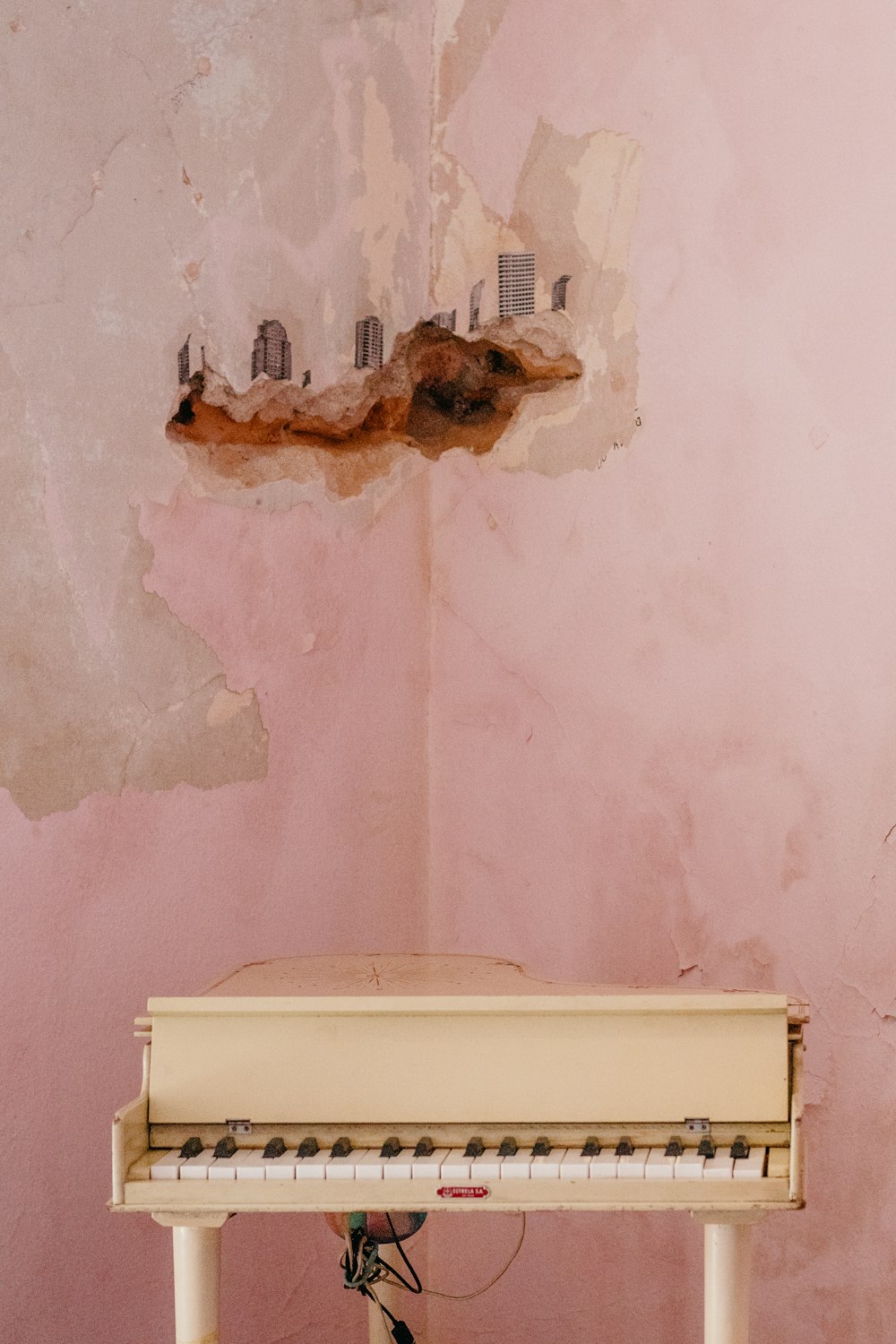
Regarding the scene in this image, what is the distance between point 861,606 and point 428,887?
105 cm

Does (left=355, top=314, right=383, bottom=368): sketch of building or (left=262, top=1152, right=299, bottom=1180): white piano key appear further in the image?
(left=355, top=314, right=383, bottom=368): sketch of building

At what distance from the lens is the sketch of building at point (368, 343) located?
9.15 feet

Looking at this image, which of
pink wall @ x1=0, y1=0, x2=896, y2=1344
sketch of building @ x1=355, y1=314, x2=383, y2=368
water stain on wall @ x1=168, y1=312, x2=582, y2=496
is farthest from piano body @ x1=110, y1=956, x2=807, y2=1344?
sketch of building @ x1=355, y1=314, x2=383, y2=368

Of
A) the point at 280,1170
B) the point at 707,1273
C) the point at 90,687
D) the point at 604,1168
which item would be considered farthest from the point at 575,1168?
the point at 90,687

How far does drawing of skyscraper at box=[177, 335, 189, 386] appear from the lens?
250 cm

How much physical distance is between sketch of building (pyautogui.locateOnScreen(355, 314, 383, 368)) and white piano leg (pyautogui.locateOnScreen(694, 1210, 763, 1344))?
68.5 inches

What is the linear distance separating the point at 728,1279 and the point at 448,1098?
15.8 inches

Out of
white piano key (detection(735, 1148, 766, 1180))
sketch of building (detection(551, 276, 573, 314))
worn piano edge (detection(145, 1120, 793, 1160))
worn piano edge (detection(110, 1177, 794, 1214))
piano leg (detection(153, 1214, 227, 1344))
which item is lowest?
piano leg (detection(153, 1214, 227, 1344))

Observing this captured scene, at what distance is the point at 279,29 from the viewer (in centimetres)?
263

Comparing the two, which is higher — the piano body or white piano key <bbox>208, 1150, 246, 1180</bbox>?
the piano body

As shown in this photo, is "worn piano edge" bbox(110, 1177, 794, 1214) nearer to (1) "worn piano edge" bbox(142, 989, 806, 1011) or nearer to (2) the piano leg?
(2) the piano leg

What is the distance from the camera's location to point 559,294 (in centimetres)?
273

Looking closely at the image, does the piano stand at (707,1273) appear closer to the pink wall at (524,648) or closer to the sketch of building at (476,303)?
the pink wall at (524,648)

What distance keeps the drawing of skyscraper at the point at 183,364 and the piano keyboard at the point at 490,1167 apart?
136 centimetres
